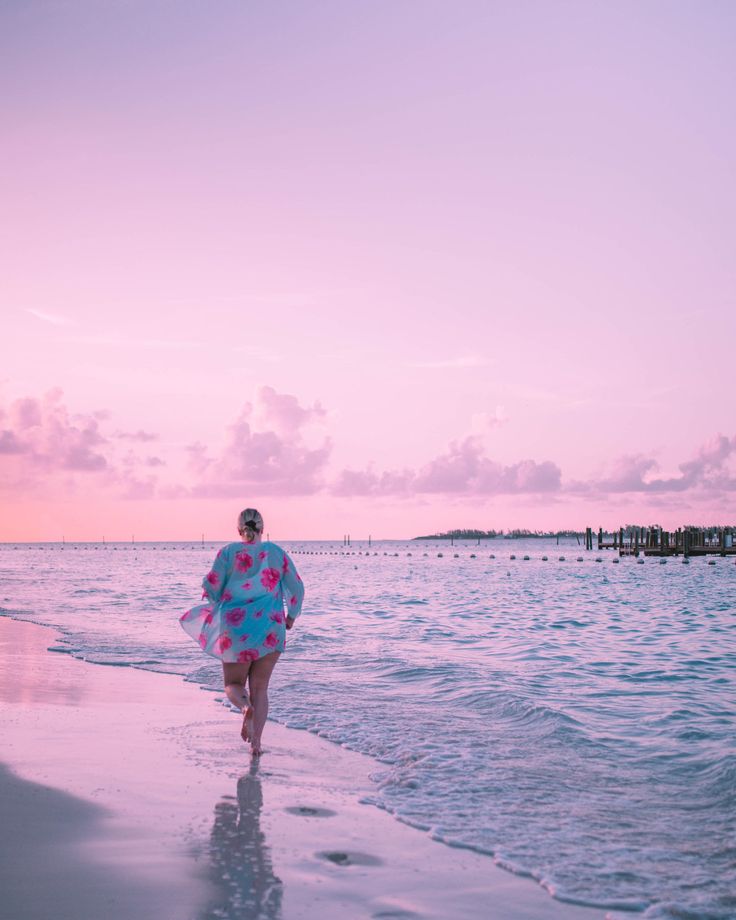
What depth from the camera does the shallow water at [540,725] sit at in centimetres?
470

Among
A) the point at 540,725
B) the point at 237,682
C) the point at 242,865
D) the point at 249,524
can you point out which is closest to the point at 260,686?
the point at 237,682

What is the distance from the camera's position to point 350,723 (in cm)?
809

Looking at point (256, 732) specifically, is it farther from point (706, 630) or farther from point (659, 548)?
point (659, 548)

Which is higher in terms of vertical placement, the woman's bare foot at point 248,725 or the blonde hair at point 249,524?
the blonde hair at point 249,524

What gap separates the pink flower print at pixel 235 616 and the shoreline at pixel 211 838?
3.32 ft

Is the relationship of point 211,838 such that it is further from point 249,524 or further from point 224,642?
point 249,524

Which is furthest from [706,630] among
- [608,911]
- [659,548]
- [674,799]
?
[659,548]

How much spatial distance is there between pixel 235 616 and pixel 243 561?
445 mm

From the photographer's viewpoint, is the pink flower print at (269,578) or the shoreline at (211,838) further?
the pink flower print at (269,578)

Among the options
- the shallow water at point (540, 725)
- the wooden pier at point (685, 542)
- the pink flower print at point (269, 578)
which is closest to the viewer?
the shallow water at point (540, 725)

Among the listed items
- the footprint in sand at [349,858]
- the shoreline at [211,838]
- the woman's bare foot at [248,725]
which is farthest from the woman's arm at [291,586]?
the footprint in sand at [349,858]

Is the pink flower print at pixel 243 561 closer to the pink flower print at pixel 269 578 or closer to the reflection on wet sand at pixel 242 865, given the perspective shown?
the pink flower print at pixel 269 578

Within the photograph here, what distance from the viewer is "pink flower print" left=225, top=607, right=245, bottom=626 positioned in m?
6.79

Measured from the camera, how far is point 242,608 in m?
6.81
